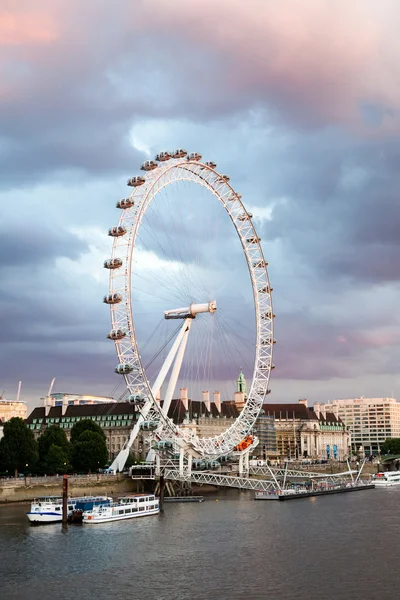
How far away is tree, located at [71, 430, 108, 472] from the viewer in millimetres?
89688

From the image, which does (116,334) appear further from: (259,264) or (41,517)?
(259,264)

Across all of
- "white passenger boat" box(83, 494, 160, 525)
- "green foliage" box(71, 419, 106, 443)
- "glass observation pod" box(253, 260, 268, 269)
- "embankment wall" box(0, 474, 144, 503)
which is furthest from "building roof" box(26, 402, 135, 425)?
"white passenger boat" box(83, 494, 160, 525)

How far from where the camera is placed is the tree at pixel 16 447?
81.5 m

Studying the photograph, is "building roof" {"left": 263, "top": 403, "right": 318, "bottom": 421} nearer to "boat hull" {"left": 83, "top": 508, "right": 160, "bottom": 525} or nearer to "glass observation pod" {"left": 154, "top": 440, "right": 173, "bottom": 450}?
"glass observation pod" {"left": 154, "top": 440, "right": 173, "bottom": 450}

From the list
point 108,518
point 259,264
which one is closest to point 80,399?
point 259,264

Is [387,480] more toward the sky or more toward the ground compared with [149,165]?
more toward the ground

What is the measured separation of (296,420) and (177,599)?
155 metres

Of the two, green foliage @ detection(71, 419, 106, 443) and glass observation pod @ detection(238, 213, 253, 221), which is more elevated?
glass observation pod @ detection(238, 213, 253, 221)

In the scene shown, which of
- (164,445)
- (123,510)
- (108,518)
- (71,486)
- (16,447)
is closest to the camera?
(108,518)

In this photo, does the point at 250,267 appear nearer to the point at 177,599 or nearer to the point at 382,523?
the point at 382,523

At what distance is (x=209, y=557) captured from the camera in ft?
141

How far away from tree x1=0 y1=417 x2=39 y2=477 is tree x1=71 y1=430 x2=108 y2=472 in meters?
7.30

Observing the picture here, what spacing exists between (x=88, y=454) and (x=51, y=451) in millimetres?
5283

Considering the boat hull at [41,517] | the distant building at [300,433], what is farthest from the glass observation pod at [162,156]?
the distant building at [300,433]
